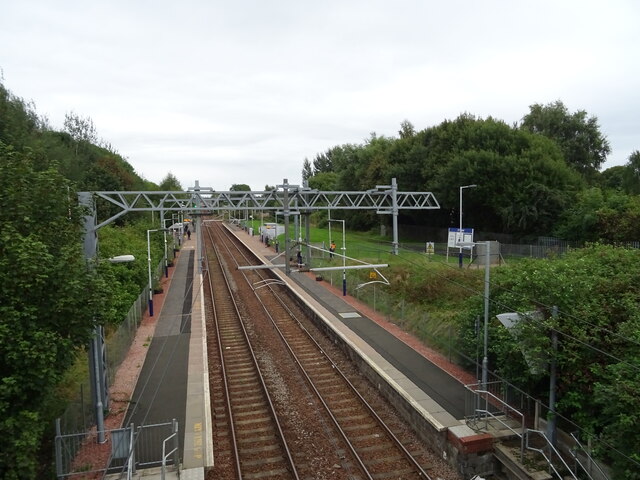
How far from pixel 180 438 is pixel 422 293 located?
1594 cm

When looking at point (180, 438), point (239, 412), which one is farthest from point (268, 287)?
point (180, 438)

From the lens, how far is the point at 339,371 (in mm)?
16984

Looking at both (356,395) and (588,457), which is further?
(356,395)

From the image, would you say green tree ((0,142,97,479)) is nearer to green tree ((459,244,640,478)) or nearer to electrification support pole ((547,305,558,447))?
green tree ((459,244,640,478))

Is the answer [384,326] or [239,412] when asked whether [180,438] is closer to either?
[239,412]

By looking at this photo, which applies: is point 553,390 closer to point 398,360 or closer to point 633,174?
point 398,360

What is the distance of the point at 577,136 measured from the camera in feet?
203

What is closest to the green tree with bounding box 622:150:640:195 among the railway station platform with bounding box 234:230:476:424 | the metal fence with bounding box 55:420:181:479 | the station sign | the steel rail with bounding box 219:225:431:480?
the station sign

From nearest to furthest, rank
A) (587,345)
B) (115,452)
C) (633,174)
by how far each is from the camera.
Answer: (587,345), (115,452), (633,174)

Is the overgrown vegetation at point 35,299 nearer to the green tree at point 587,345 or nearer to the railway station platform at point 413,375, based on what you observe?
the railway station platform at point 413,375

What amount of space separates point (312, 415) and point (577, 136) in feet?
→ 200

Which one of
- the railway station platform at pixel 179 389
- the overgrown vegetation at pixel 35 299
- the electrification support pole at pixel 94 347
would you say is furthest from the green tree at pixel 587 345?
the electrification support pole at pixel 94 347

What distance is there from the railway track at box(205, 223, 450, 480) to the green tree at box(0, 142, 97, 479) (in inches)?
204

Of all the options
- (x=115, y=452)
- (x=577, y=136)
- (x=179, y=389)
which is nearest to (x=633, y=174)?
(x=577, y=136)
